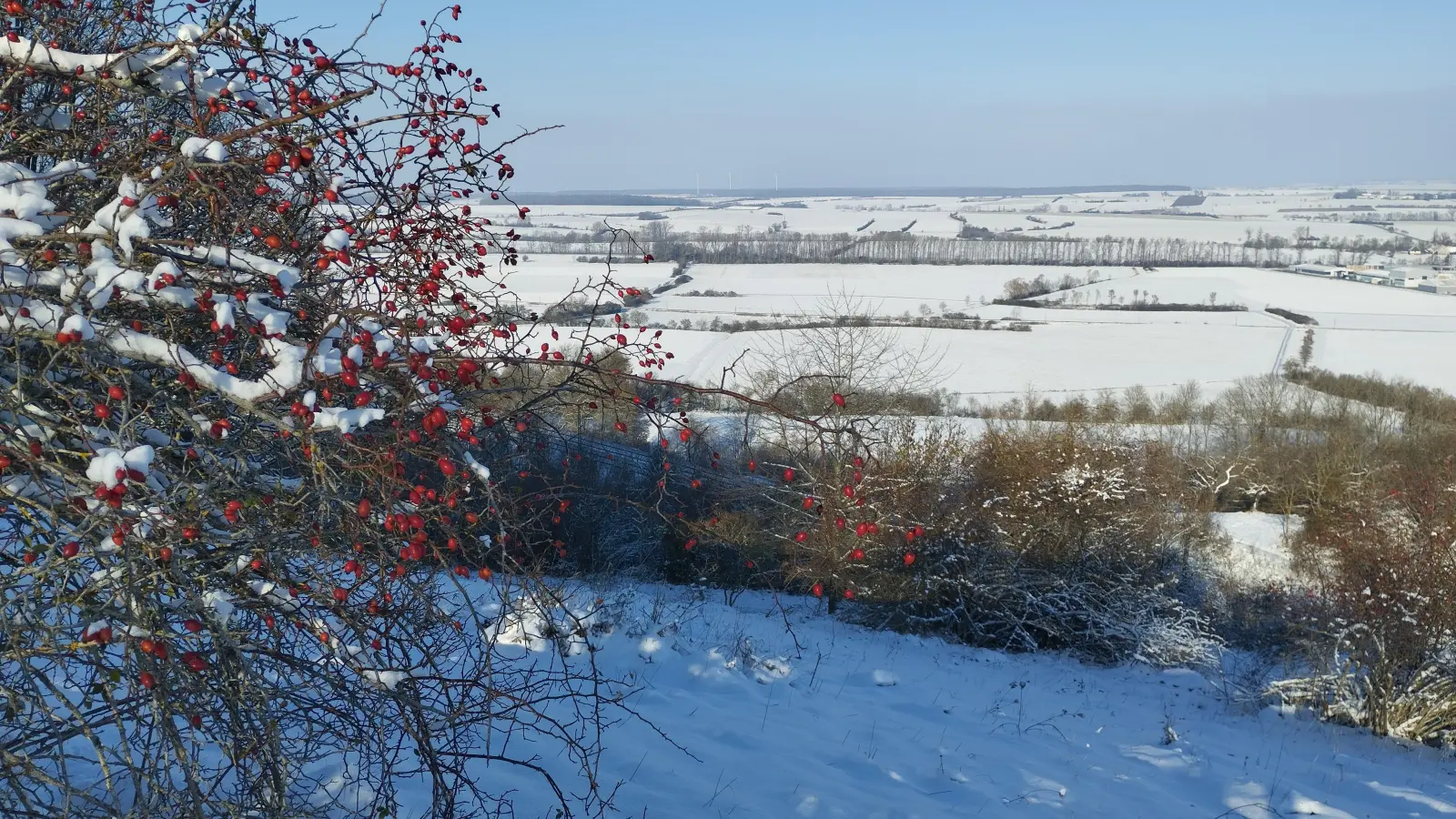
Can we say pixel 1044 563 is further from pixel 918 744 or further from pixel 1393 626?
pixel 918 744

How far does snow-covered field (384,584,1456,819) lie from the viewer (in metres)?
5.60

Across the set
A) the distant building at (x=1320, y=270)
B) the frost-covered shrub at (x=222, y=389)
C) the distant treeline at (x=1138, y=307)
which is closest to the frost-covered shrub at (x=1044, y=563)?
the frost-covered shrub at (x=222, y=389)

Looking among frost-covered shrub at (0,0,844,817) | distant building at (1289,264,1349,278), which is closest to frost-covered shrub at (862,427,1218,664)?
frost-covered shrub at (0,0,844,817)

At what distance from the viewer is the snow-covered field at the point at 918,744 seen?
18.4 feet

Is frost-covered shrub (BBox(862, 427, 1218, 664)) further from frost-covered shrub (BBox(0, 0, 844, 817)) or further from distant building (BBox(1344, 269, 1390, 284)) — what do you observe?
A: distant building (BBox(1344, 269, 1390, 284))

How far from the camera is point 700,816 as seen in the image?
5.04 meters

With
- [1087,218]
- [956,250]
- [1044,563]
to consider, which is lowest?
[1044,563]

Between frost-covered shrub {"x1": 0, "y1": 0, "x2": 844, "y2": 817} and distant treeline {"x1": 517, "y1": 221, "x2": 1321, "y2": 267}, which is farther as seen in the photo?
distant treeline {"x1": 517, "y1": 221, "x2": 1321, "y2": 267}

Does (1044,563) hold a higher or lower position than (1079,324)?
lower

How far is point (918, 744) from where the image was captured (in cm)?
697

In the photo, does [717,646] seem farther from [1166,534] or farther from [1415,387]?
[1415,387]

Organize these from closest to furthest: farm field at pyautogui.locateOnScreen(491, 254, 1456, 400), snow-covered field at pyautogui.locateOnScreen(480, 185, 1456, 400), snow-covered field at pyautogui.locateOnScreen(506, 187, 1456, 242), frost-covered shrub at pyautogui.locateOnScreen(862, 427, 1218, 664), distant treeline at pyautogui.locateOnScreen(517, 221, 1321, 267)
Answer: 1. frost-covered shrub at pyautogui.locateOnScreen(862, 427, 1218, 664)
2. snow-covered field at pyautogui.locateOnScreen(480, 185, 1456, 400)
3. farm field at pyautogui.locateOnScreen(491, 254, 1456, 400)
4. distant treeline at pyautogui.locateOnScreen(517, 221, 1321, 267)
5. snow-covered field at pyautogui.locateOnScreen(506, 187, 1456, 242)

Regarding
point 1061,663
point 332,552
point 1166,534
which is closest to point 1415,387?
point 1166,534

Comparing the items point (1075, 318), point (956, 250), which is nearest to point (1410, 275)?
point (1075, 318)
